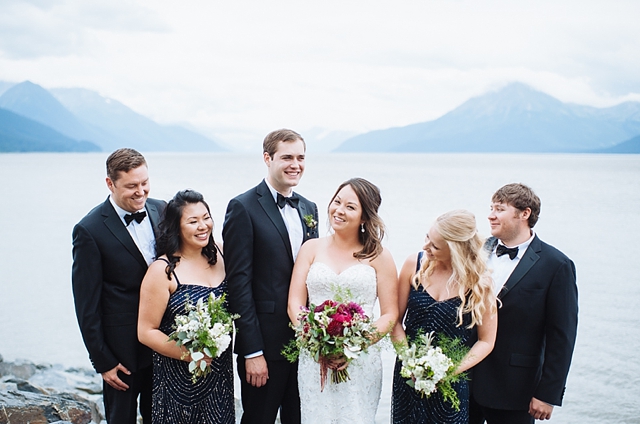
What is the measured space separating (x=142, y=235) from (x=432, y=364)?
2711 mm

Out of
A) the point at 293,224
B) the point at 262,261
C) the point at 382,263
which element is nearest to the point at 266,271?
the point at 262,261

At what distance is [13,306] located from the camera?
1773 centimetres

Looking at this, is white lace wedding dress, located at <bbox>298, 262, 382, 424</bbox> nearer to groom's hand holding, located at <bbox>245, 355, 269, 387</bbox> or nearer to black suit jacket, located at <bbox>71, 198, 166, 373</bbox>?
groom's hand holding, located at <bbox>245, 355, 269, 387</bbox>

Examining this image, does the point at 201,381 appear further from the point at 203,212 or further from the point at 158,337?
the point at 203,212

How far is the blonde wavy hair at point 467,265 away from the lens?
432cm

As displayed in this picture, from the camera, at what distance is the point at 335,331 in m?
4.03

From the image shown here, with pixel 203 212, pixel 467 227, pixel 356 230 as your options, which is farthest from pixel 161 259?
pixel 467 227

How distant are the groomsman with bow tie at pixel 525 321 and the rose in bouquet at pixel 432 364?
2.02ft

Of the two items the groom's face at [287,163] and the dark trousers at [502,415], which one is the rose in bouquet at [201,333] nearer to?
the groom's face at [287,163]

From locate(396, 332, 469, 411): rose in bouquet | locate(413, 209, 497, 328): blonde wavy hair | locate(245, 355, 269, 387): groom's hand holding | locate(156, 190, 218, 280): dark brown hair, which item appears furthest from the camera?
locate(245, 355, 269, 387): groom's hand holding

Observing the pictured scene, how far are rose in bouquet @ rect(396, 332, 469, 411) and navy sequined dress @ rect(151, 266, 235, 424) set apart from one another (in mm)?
1571

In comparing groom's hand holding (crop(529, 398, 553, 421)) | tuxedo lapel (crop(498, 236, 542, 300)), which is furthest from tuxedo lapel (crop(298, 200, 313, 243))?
groom's hand holding (crop(529, 398, 553, 421))

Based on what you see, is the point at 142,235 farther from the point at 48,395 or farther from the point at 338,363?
the point at 48,395

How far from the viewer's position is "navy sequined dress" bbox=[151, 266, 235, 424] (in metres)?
4.51
